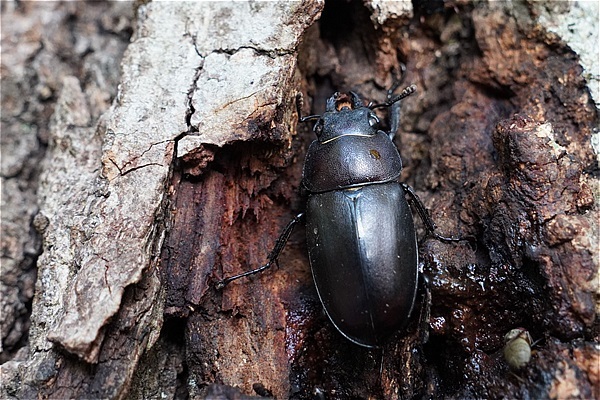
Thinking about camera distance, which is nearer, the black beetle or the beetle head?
the black beetle

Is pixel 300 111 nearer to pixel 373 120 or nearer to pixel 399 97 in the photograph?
pixel 373 120

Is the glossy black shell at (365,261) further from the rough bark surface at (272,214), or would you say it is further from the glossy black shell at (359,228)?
the rough bark surface at (272,214)

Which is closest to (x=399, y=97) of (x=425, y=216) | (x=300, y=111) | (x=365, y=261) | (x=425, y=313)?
(x=300, y=111)

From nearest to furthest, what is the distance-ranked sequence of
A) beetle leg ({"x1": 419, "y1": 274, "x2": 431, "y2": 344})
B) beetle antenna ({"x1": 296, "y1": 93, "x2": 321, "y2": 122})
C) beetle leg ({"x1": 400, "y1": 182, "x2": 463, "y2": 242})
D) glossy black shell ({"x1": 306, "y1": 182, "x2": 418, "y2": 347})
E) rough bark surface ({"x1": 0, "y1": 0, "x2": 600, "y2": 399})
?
1. rough bark surface ({"x1": 0, "y1": 0, "x2": 600, "y2": 399})
2. glossy black shell ({"x1": 306, "y1": 182, "x2": 418, "y2": 347})
3. beetle leg ({"x1": 419, "y1": 274, "x2": 431, "y2": 344})
4. beetle leg ({"x1": 400, "y1": 182, "x2": 463, "y2": 242})
5. beetle antenna ({"x1": 296, "y1": 93, "x2": 321, "y2": 122})

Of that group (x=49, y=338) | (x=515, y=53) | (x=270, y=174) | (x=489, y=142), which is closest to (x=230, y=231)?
(x=270, y=174)

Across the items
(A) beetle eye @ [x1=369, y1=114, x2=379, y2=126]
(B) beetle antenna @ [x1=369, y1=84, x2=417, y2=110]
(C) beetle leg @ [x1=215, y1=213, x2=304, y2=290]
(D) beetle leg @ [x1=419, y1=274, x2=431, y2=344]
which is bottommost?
(D) beetle leg @ [x1=419, y1=274, x2=431, y2=344]

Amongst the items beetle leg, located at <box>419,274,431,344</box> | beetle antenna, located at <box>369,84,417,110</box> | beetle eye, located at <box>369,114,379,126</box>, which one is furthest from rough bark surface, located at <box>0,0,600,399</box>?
beetle eye, located at <box>369,114,379,126</box>

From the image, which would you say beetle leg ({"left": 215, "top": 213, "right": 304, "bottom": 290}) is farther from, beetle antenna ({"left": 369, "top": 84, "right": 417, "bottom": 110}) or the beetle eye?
beetle antenna ({"left": 369, "top": 84, "right": 417, "bottom": 110})
